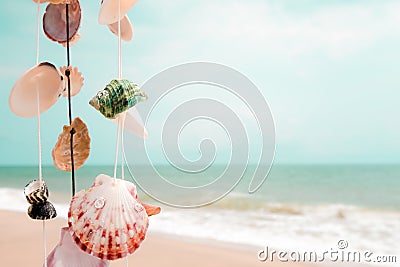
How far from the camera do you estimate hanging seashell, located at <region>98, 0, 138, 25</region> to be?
0.78ft

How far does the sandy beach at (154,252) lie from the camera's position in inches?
64.2

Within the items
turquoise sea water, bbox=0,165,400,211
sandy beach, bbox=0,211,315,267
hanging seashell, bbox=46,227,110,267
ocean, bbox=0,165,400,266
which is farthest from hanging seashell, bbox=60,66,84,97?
turquoise sea water, bbox=0,165,400,211

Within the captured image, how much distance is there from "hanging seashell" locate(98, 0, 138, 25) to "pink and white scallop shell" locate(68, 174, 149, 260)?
10cm

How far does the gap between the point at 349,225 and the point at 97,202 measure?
144 inches

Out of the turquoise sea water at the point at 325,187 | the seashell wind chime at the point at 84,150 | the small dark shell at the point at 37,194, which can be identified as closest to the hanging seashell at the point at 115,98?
the seashell wind chime at the point at 84,150

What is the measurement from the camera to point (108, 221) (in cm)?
25

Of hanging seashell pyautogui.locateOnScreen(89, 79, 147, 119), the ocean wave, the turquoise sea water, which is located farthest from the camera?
the turquoise sea water

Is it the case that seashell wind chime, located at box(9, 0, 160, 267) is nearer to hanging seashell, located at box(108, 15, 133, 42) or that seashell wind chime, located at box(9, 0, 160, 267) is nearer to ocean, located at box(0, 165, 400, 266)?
hanging seashell, located at box(108, 15, 133, 42)

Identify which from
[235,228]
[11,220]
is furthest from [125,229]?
[235,228]

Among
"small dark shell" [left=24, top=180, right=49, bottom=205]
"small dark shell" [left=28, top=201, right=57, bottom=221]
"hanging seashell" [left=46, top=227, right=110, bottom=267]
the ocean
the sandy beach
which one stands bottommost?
the ocean

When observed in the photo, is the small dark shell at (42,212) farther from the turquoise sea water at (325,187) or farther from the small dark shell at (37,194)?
the turquoise sea water at (325,187)

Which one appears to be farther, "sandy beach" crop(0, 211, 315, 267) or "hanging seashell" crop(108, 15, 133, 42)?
"sandy beach" crop(0, 211, 315, 267)

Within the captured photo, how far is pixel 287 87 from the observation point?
870cm

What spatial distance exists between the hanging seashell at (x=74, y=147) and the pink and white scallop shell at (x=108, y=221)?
0.14 feet
